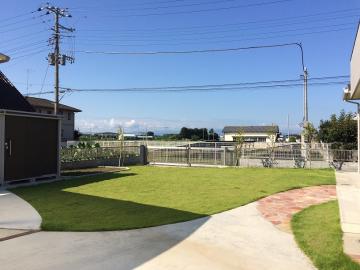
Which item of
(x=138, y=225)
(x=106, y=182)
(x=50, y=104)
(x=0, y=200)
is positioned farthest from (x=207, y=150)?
(x=50, y=104)

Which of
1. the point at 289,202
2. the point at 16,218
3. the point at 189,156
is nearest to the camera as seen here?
the point at 16,218

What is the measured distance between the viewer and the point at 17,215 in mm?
8297

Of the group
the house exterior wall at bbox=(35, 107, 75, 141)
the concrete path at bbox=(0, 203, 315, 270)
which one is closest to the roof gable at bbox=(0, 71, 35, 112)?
the concrete path at bbox=(0, 203, 315, 270)

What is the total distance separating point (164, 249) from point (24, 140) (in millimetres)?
9133

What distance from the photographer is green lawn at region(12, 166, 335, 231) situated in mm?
7754

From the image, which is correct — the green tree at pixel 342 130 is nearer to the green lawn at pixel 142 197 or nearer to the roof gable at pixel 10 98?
the green lawn at pixel 142 197

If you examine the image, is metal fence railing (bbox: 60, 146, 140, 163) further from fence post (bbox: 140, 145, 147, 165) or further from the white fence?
the white fence

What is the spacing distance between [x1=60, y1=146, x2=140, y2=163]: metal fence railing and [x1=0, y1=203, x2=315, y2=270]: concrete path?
13419 millimetres

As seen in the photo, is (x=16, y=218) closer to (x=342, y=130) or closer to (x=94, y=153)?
(x=94, y=153)

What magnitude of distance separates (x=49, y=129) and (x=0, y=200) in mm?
4881

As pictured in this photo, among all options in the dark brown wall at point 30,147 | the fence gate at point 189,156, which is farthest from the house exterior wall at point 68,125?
the dark brown wall at point 30,147

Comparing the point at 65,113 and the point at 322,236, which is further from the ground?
the point at 65,113

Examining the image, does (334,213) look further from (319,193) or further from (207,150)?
(207,150)

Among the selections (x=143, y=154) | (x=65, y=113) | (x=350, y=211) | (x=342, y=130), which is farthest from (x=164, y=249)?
(x=65, y=113)
